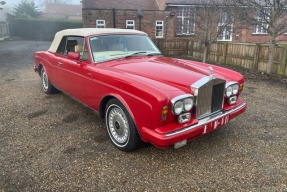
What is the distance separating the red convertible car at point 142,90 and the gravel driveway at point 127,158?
42 cm

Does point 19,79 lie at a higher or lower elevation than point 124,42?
lower

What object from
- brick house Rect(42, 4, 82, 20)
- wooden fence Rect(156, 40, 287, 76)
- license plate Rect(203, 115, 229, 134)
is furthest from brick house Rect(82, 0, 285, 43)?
brick house Rect(42, 4, 82, 20)

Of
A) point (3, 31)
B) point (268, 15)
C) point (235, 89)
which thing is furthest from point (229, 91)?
point (3, 31)

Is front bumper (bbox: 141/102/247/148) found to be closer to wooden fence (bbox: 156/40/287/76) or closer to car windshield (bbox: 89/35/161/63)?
car windshield (bbox: 89/35/161/63)

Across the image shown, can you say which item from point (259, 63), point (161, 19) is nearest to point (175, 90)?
point (259, 63)

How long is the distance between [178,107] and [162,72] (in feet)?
2.70

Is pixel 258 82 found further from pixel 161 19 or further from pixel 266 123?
pixel 161 19

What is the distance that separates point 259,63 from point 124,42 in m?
7.76

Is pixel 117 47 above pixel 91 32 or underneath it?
underneath

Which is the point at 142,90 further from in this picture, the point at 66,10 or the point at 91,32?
the point at 66,10

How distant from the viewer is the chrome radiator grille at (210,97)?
3082 mm

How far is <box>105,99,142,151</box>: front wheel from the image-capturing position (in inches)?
127

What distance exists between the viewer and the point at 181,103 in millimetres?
2893

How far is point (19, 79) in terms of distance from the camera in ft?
28.3
